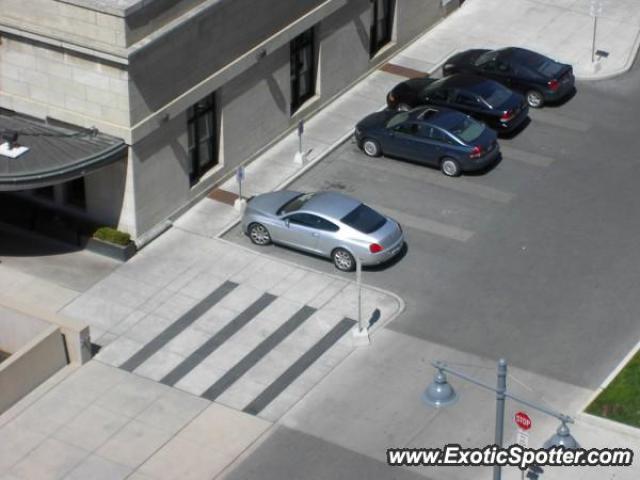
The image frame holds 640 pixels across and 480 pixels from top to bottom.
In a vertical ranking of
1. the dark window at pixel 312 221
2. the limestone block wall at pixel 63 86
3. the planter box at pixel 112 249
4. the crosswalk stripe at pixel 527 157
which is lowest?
the planter box at pixel 112 249

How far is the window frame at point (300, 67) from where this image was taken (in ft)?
156

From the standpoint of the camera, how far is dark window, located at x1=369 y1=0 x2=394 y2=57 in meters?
51.7

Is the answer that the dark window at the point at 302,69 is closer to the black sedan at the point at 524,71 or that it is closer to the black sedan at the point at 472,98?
the black sedan at the point at 472,98

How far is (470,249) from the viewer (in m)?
42.2

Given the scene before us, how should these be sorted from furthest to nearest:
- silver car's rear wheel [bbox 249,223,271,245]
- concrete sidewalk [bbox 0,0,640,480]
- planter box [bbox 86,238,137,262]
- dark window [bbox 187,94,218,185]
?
dark window [bbox 187,94,218,185] < silver car's rear wheel [bbox 249,223,271,245] < planter box [bbox 86,238,137,262] < concrete sidewalk [bbox 0,0,640,480]

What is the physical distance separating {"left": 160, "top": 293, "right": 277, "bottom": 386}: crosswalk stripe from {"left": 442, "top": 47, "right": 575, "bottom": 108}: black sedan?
1375 centimetres

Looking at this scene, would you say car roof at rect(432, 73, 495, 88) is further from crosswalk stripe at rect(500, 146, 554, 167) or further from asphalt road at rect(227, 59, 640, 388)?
crosswalk stripe at rect(500, 146, 554, 167)

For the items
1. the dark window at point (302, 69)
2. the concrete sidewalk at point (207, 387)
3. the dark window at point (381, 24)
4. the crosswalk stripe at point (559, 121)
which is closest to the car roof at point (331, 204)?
the concrete sidewalk at point (207, 387)

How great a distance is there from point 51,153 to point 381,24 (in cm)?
1577

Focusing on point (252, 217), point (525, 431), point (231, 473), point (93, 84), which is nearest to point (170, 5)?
point (93, 84)

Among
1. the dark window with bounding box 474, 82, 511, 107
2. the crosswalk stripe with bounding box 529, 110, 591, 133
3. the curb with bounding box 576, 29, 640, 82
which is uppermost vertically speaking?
the dark window with bounding box 474, 82, 511, 107

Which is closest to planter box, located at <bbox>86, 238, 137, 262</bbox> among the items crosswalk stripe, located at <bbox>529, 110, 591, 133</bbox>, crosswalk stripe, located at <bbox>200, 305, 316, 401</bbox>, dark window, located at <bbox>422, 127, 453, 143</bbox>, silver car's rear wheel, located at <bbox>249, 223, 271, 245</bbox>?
silver car's rear wheel, located at <bbox>249, 223, 271, 245</bbox>

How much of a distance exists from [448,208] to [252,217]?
594cm

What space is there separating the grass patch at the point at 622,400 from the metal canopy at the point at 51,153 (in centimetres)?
1427
